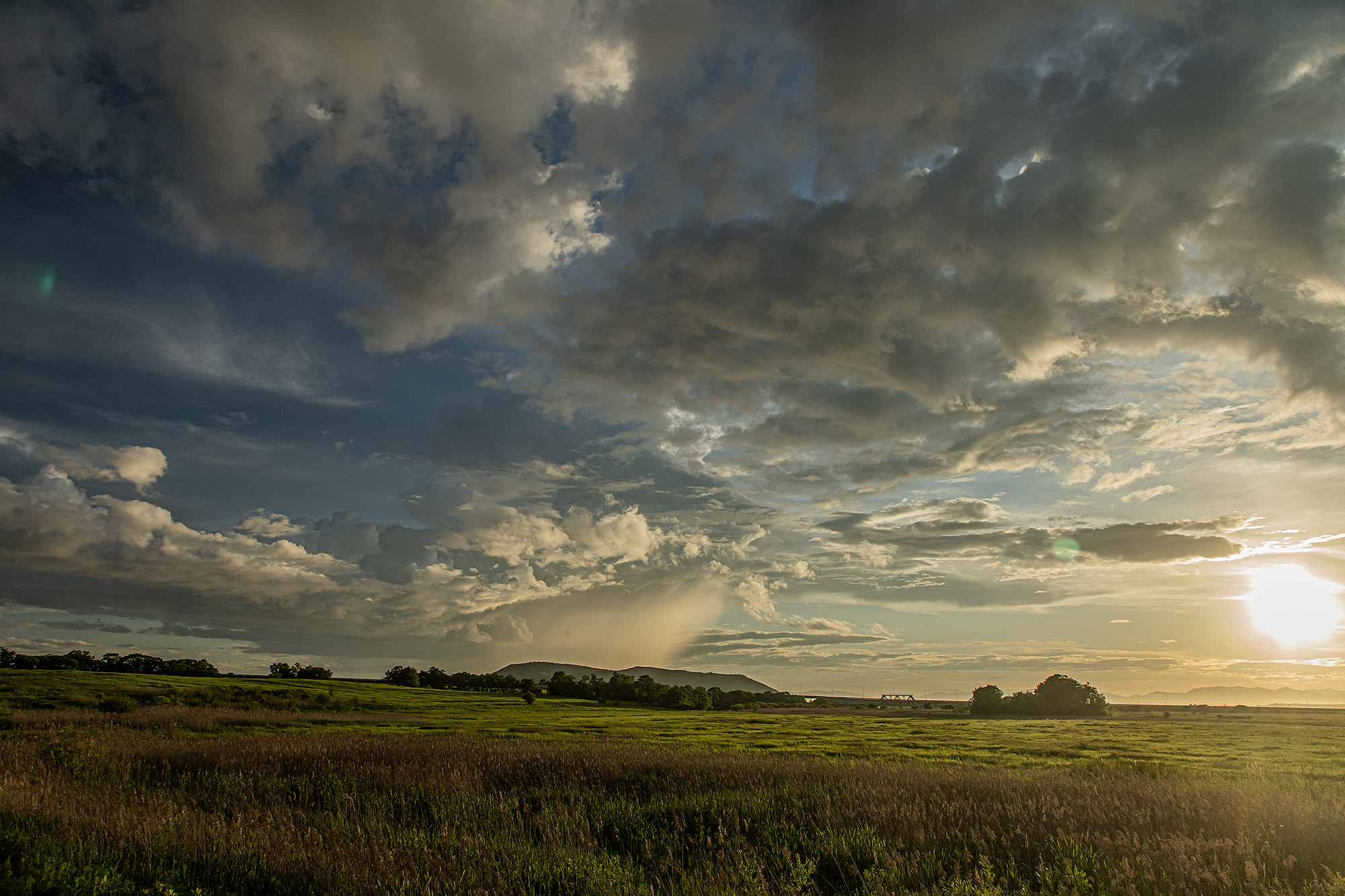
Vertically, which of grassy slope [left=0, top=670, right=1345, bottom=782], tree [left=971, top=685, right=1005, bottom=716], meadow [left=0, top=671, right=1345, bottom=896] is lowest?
tree [left=971, top=685, right=1005, bottom=716]

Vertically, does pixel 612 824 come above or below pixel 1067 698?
above

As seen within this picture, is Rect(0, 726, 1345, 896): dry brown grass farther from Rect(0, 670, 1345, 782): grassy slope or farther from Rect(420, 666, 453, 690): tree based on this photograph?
Rect(420, 666, 453, 690): tree

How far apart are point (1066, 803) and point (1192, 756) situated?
36.7 m

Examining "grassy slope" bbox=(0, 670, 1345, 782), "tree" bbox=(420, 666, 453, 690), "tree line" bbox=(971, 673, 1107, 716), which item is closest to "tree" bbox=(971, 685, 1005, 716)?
"tree line" bbox=(971, 673, 1107, 716)

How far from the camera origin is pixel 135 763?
17.3 m

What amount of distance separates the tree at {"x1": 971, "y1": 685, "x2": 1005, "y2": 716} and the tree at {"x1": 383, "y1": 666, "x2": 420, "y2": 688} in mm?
141649

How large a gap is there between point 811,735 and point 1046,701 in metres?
140

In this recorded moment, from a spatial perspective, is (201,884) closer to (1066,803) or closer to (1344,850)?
(1066,803)

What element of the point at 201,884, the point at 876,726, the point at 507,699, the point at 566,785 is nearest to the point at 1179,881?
the point at 201,884

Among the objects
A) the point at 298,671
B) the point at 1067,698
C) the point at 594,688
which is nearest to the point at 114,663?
the point at 298,671

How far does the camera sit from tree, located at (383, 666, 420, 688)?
16062 centimetres

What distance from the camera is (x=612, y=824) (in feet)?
35.2

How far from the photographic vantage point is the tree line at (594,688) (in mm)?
132375

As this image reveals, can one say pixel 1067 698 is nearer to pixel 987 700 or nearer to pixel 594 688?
pixel 987 700
